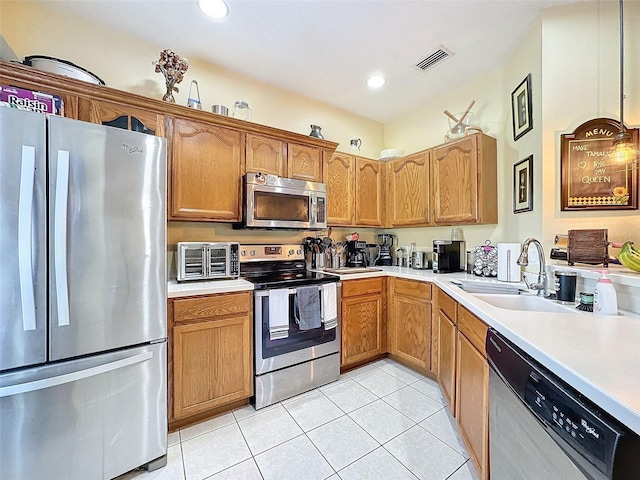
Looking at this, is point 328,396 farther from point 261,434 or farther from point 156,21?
point 156,21

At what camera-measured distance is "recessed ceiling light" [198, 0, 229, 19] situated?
179cm

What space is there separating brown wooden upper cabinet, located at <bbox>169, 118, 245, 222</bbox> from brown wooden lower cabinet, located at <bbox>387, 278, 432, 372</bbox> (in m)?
1.66

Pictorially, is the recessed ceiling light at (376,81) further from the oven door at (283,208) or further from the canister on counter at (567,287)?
the canister on counter at (567,287)

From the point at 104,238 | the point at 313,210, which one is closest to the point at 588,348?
the point at 104,238

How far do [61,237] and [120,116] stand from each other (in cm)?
104

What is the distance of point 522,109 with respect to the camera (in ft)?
6.75

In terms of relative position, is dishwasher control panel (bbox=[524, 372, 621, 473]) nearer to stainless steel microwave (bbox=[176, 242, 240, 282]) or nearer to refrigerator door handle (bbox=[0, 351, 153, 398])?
refrigerator door handle (bbox=[0, 351, 153, 398])

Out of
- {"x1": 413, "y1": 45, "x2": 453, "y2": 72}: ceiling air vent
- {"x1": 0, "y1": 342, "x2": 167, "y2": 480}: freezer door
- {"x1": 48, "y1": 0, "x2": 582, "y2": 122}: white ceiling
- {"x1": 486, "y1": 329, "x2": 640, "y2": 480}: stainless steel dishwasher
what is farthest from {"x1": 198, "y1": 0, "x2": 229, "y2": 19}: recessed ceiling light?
{"x1": 486, "y1": 329, "x2": 640, "y2": 480}: stainless steel dishwasher

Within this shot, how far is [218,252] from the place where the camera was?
2145 millimetres

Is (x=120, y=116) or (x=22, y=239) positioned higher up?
(x=120, y=116)

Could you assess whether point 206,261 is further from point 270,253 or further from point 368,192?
point 368,192

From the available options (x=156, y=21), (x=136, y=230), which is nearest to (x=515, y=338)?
(x=136, y=230)

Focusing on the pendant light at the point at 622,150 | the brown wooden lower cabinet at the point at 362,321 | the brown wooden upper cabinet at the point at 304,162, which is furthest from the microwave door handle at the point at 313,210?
the pendant light at the point at 622,150

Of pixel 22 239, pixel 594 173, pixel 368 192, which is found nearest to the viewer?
pixel 22 239
